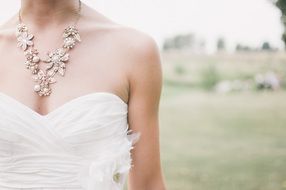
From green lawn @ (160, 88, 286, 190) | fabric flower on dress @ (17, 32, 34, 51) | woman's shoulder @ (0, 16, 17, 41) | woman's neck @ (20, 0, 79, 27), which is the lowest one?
green lawn @ (160, 88, 286, 190)

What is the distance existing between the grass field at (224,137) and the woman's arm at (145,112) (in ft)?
16.1

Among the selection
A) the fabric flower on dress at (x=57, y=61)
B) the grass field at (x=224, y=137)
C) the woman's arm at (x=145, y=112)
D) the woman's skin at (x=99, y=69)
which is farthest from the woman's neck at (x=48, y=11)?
the grass field at (x=224, y=137)

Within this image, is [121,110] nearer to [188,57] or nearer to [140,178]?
[140,178]

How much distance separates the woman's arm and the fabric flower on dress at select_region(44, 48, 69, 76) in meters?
0.22

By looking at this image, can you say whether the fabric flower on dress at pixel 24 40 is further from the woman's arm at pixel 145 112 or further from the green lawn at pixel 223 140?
the green lawn at pixel 223 140

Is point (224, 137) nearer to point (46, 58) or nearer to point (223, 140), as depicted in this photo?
point (223, 140)

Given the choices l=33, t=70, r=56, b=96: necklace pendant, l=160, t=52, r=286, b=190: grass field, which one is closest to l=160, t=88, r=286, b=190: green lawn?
l=160, t=52, r=286, b=190: grass field

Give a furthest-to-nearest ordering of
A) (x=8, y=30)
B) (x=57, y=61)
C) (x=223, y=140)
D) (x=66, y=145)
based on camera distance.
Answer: (x=223, y=140)
(x=8, y=30)
(x=57, y=61)
(x=66, y=145)

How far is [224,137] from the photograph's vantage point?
758cm

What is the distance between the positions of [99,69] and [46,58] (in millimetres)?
174

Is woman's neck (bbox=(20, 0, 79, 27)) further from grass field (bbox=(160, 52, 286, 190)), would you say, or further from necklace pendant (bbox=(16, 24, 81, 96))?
grass field (bbox=(160, 52, 286, 190))

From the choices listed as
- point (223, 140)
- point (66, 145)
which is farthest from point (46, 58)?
point (223, 140)

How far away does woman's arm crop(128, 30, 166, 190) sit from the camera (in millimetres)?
1754

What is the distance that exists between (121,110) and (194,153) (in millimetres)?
5626
